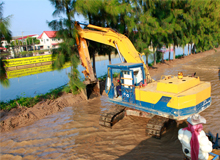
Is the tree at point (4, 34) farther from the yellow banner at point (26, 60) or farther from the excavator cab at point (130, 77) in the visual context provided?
the yellow banner at point (26, 60)

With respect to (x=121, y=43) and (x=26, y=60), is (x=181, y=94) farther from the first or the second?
(x=26, y=60)

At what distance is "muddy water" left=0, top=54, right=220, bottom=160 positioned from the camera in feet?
16.5

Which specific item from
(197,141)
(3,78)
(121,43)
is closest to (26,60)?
(3,78)

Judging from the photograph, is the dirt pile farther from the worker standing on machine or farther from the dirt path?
the worker standing on machine

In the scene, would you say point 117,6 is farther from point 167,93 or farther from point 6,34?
point 167,93

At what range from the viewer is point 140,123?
6.81 m

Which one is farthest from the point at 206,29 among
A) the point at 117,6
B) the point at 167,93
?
the point at 167,93

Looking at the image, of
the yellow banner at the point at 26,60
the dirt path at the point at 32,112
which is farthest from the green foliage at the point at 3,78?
the yellow banner at the point at 26,60

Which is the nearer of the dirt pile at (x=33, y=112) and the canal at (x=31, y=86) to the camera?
the dirt pile at (x=33, y=112)

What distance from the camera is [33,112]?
8203mm

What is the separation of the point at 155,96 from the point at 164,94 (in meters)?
0.36

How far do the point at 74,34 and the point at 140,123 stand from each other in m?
6.12

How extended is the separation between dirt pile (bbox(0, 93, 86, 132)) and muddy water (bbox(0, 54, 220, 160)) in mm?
449

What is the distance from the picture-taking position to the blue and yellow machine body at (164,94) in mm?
5223
